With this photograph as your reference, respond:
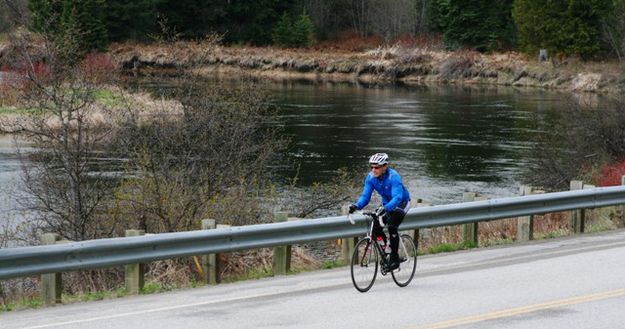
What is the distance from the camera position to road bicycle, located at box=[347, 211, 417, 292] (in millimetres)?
11438

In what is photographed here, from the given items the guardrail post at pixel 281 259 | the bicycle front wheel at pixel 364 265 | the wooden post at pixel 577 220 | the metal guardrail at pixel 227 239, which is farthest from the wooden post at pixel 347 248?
the wooden post at pixel 577 220

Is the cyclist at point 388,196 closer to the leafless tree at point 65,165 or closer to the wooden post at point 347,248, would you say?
the wooden post at point 347,248

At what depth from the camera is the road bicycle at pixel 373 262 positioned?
11438 mm

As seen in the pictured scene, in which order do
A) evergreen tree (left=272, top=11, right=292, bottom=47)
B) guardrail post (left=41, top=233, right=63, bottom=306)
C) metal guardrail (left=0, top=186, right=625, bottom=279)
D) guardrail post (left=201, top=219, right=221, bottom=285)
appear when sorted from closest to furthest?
metal guardrail (left=0, top=186, right=625, bottom=279), guardrail post (left=41, top=233, right=63, bottom=306), guardrail post (left=201, top=219, right=221, bottom=285), evergreen tree (left=272, top=11, right=292, bottom=47)

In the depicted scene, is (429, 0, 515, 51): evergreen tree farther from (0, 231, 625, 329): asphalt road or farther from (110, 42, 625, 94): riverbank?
(0, 231, 625, 329): asphalt road

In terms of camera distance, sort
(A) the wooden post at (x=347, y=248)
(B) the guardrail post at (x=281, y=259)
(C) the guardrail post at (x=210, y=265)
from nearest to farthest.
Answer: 1. (C) the guardrail post at (x=210, y=265)
2. (B) the guardrail post at (x=281, y=259)
3. (A) the wooden post at (x=347, y=248)

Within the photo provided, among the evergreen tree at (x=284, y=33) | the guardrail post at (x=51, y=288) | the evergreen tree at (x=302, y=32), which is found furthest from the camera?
the evergreen tree at (x=284, y=33)

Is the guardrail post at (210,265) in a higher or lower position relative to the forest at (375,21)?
lower

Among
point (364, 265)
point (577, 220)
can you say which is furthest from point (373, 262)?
point (577, 220)

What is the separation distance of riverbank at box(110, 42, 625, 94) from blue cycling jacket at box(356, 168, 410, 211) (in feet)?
206

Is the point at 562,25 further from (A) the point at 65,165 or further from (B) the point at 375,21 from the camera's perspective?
(A) the point at 65,165

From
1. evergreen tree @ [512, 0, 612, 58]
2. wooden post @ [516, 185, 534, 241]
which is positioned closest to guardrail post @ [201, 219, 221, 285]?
wooden post @ [516, 185, 534, 241]

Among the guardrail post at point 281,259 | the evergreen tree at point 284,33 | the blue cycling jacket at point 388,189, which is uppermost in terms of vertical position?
the evergreen tree at point 284,33

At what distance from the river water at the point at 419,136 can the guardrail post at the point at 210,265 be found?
7.65 meters
